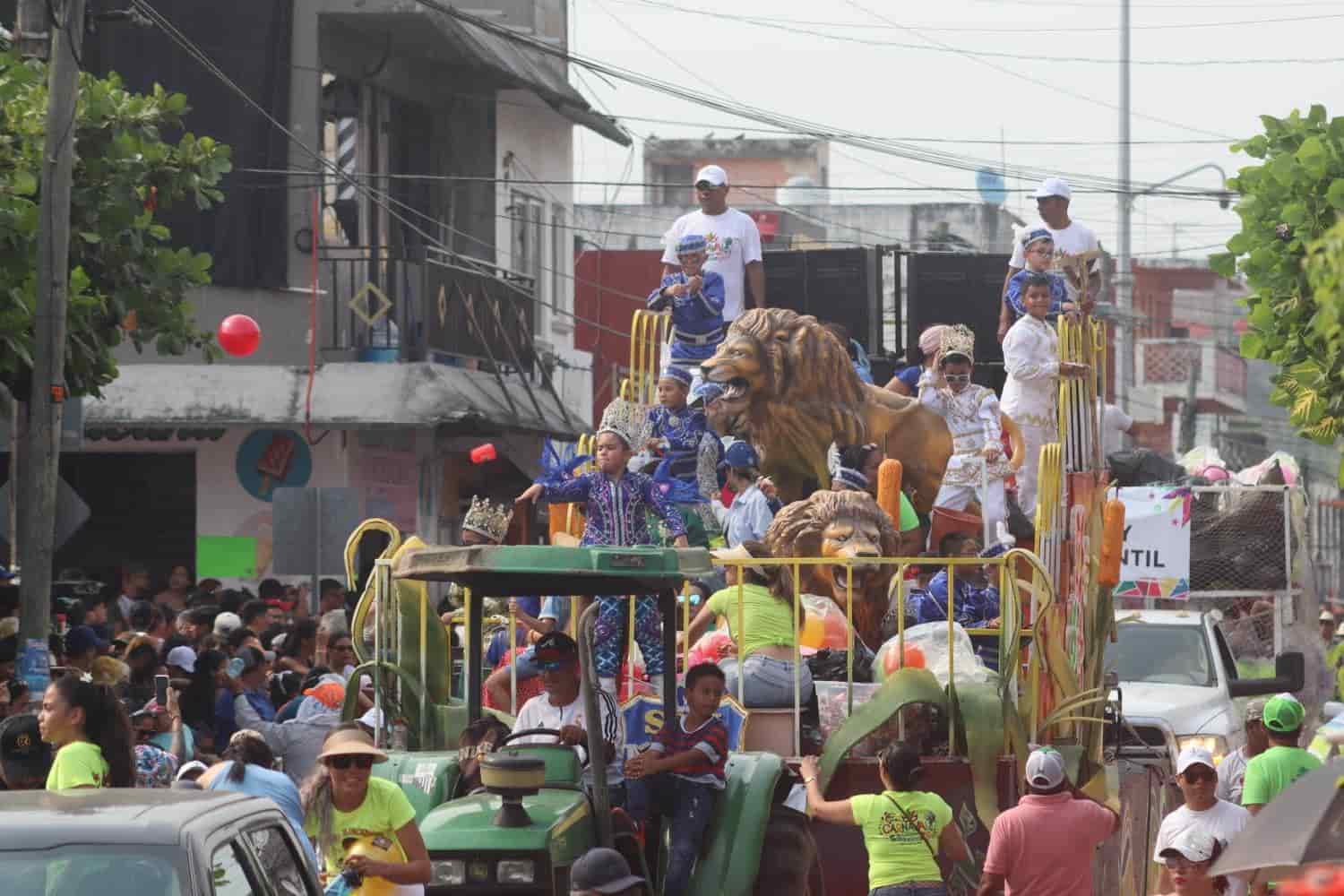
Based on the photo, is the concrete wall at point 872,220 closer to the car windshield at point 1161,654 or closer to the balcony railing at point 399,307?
the balcony railing at point 399,307

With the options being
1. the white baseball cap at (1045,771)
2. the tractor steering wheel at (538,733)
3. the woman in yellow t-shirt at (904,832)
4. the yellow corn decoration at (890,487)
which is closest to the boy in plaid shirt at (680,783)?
the tractor steering wheel at (538,733)

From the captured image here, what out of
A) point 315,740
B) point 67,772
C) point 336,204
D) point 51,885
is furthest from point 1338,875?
point 336,204

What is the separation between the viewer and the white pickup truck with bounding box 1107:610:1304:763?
17547 mm

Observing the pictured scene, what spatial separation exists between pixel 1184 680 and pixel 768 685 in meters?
7.62

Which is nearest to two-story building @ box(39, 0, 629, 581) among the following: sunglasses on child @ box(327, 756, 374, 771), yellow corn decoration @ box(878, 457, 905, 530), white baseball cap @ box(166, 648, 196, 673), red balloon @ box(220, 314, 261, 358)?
red balloon @ box(220, 314, 261, 358)

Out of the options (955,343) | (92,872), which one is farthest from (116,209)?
(92,872)

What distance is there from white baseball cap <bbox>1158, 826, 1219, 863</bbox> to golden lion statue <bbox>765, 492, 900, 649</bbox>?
3.52 meters

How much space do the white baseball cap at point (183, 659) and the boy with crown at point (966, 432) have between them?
5019 mm

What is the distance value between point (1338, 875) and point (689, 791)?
654 centimetres

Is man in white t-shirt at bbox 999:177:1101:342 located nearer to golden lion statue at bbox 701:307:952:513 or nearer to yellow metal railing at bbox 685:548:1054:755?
golden lion statue at bbox 701:307:952:513

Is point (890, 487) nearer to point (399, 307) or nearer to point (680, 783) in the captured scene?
point (680, 783)

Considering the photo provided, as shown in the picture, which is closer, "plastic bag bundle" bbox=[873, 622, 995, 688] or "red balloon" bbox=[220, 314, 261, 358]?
"plastic bag bundle" bbox=[873, 622, 995, 688]

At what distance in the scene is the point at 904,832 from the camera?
10562 millimetres

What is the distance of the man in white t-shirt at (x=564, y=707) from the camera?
407 inches
